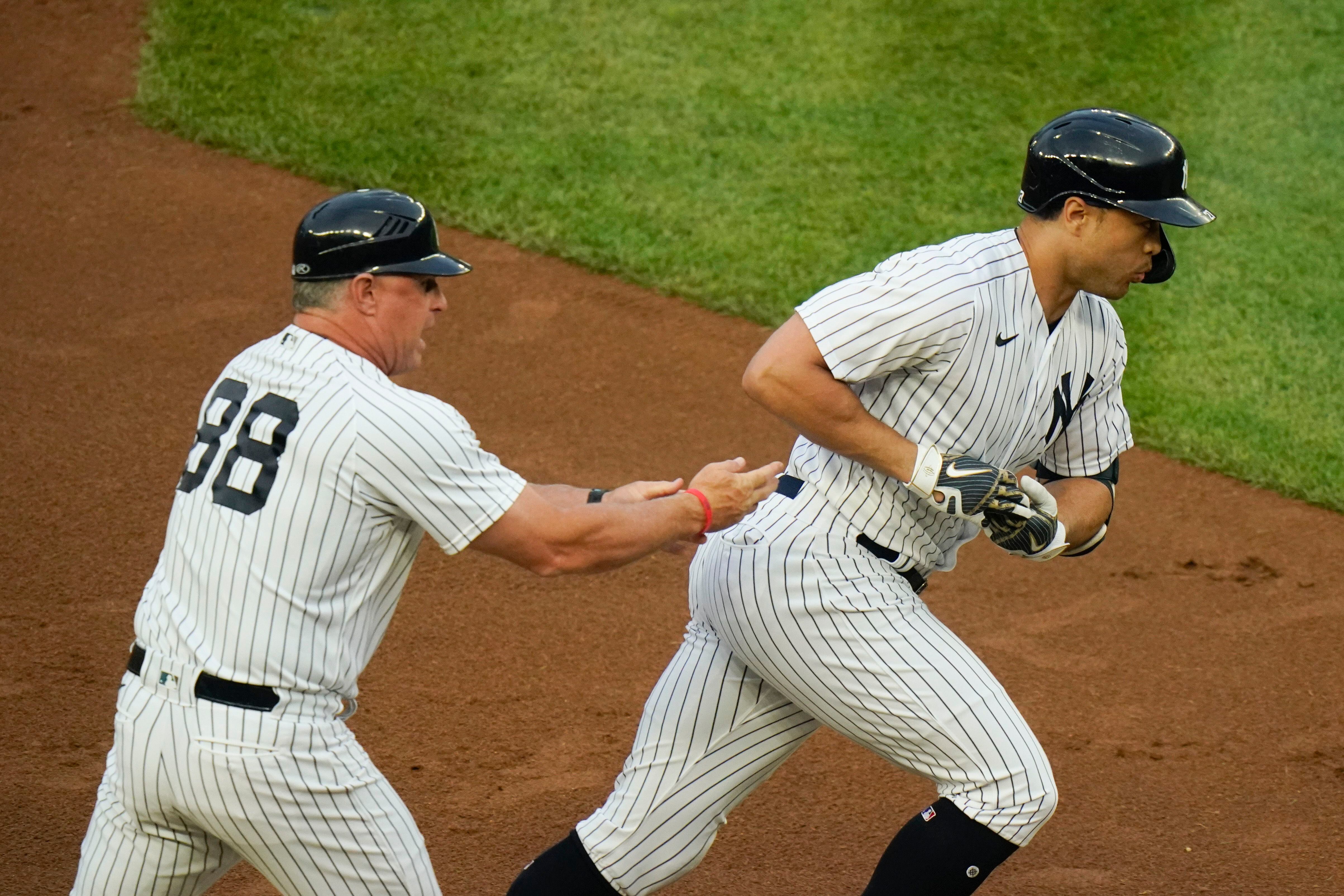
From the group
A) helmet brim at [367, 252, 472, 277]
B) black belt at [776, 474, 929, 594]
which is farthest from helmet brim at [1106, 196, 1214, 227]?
helmet brim at [367, 252, 472, 277]

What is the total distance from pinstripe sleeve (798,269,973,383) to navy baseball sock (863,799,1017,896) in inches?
32.9

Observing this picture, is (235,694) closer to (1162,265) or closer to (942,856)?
(942,856)

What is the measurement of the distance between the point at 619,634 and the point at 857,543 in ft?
6.51

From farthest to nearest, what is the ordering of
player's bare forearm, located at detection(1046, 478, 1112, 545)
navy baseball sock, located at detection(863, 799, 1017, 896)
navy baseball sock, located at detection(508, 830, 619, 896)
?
player's bare forearm, located at detection(1046, 478, 1112, 545), navy baseball sock, located at detection(508, 830, 619, 896), navy baseball sock, located at detection(863, 799, 1017, 896)

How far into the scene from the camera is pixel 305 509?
2.31 metres

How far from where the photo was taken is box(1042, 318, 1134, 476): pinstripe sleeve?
311cm

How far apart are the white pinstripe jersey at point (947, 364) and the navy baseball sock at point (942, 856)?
521mm

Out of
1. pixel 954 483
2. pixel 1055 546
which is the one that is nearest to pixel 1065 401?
pixel 1055 546

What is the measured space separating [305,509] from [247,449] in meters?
0.15

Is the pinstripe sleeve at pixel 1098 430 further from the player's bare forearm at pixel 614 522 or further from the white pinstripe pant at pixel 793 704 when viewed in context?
the player's bare forearm at pixel 614 522

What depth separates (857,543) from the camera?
2871 millimetres

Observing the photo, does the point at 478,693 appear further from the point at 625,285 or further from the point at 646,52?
the point at 646,52

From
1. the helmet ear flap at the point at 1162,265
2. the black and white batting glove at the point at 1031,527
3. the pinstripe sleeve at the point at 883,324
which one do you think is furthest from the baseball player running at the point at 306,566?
the helmet ear flap at the point at 1162,265

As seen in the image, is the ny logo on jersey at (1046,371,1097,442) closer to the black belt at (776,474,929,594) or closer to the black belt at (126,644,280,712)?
the black belt at (776,474,929,594)
